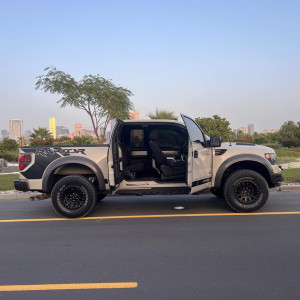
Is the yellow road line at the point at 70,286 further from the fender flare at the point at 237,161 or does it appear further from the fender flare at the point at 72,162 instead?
the fender flare at the point at 237,161

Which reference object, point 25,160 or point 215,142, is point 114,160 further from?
point 215,142

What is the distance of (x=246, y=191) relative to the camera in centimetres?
603

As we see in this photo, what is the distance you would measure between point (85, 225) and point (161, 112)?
23.1 metres

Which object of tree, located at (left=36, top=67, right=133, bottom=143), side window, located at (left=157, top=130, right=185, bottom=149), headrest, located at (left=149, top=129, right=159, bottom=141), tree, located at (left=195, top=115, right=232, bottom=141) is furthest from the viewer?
tree, located at (left=195, top=115, right=232, bottom=141)

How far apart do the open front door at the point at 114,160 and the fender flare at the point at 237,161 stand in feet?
6.64

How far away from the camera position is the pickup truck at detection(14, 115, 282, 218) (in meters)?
5.85

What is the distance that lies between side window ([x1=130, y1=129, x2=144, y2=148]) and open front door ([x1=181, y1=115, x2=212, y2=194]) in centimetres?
147

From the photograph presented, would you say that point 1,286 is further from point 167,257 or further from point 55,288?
point 167,257

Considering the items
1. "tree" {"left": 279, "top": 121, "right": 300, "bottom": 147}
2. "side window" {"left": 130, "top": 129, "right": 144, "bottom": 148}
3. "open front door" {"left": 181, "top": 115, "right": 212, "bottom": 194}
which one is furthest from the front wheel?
"tree" {"left": 279, "top": 121, "right": 300, "bottom": 147}

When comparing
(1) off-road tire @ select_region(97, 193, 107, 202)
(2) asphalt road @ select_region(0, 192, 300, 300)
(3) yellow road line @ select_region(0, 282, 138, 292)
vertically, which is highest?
(1) off-road tire @ select_region(97, 193, 107, 202)

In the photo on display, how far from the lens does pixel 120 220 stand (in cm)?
578

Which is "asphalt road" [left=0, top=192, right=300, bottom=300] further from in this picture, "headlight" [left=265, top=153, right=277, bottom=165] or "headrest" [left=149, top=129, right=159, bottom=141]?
"headrest" [left=149, top=129, right=159, bottom=141]

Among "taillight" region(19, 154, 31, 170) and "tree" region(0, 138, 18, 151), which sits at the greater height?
"tree" region(0, 138, 18, 151)

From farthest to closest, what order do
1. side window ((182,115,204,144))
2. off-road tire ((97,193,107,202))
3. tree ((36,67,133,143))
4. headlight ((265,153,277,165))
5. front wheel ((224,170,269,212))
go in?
tree ((36,67,133,143))
off-road tire ((97,193,107,202))
headlight ((265,153,277,165))
side window ((182,115,204,144))
front wheel ((224,170,269,212))
